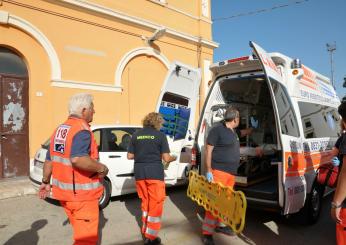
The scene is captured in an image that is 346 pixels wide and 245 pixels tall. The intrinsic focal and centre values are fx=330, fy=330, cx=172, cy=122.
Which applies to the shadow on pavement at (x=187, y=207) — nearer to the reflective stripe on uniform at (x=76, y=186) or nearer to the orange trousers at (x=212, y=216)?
the orange trousers at (x=212, y=216)

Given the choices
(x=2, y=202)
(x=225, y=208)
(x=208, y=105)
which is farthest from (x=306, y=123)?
(x=2, y=202)

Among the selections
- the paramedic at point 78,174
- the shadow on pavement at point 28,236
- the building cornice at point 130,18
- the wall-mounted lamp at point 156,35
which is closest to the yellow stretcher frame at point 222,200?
the paramedic at point 78,174

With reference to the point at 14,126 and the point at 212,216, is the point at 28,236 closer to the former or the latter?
the point at 212,216

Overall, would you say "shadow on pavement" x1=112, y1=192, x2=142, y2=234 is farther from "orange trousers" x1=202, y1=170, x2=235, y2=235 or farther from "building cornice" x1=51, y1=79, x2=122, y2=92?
"building cornice" x1=51, y1=79, x2=122, y2=92

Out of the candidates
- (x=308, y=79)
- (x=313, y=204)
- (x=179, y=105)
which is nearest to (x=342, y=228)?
(x=313, y=204)

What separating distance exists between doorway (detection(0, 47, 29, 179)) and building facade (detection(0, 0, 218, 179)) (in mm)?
23

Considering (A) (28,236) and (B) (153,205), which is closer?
(B) (153,205)

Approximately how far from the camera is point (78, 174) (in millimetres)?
2992

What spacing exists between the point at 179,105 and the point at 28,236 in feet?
10.2

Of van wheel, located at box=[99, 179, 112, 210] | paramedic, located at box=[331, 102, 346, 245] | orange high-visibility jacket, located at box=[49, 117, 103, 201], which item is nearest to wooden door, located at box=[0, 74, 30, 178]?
van wheel, located at box=[99, 179, 112, 210]

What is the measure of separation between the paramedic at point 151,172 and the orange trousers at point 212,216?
59cm

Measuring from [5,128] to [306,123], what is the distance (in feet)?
22.3

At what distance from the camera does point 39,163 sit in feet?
19.8

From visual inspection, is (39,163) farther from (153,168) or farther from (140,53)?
(140,53)
